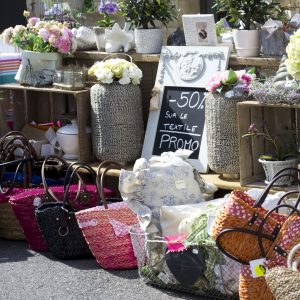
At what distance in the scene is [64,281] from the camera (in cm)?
530

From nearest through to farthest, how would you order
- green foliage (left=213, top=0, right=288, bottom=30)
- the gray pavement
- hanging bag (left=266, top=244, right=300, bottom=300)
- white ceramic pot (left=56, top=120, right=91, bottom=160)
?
hanging bag (left=266, top=244, right=300, bottom=300) < the gray pavement < green foliage (left=213, top=0, right=288, bottom=30) < white ceramic pot (left=56, top=120, right=91, bottom=160)

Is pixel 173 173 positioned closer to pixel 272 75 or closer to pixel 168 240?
pixel 168 240

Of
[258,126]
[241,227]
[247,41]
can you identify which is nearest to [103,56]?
[247,41]

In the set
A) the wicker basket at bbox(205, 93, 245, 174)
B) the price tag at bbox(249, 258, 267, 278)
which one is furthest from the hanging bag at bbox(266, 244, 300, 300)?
the wicker basket at bbox(205, 93, 245, 174)

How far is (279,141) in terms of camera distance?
5.62 metres

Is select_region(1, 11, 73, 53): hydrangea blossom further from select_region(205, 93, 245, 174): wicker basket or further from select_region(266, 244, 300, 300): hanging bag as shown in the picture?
select_region(266, 244, 300, 300): hanging bag

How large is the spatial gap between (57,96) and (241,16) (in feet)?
6.37

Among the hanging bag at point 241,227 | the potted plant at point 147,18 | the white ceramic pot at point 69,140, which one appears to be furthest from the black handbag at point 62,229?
the hanging bag at point 241,227

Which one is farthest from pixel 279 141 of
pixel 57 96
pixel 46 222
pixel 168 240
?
pixel 57 96

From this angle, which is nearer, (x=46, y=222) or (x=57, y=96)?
(x=46, y=222)

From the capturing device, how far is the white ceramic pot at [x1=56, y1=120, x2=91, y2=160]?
655 cm

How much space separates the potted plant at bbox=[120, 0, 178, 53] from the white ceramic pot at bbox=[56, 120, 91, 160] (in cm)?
76

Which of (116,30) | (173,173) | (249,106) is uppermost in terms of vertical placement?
(116,30)

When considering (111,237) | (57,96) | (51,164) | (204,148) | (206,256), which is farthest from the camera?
(57,96)
